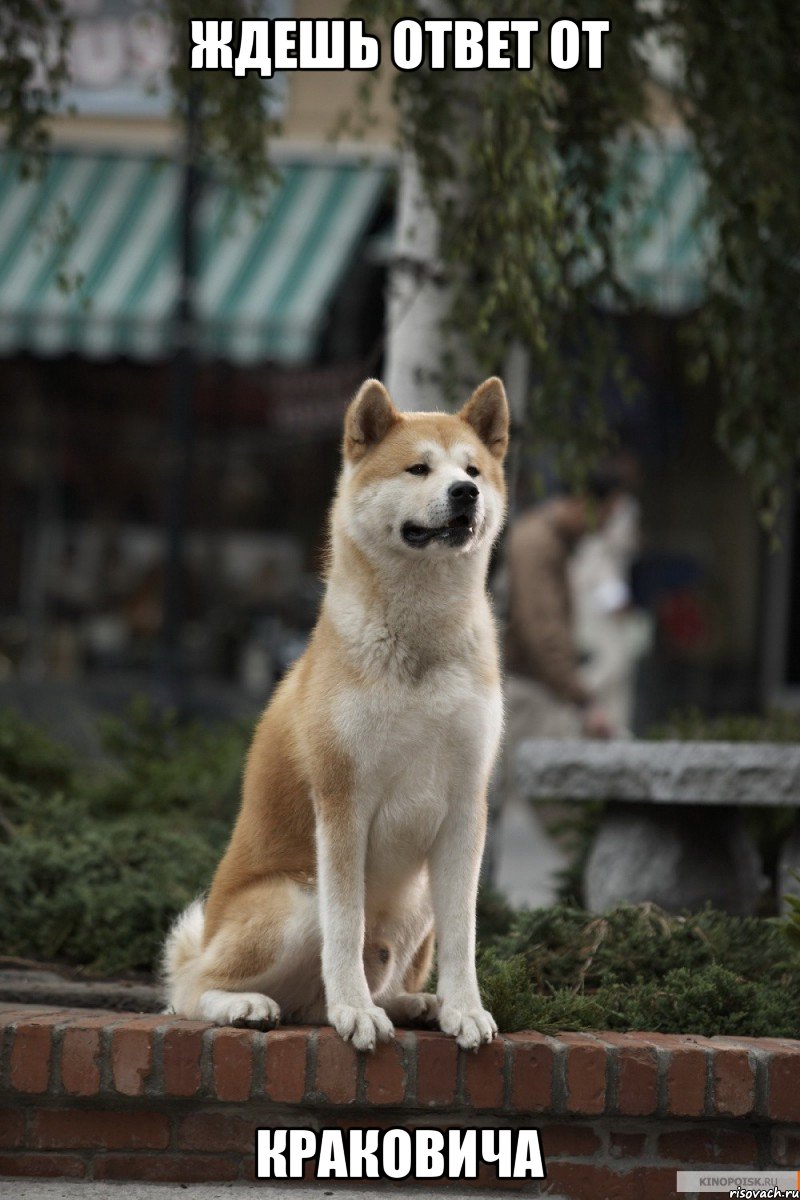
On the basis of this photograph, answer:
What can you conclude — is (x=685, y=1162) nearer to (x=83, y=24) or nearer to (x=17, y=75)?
(x=17, y=75)

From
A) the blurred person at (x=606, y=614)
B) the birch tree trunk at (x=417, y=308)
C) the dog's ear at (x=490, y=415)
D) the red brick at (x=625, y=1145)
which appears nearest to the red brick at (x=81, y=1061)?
the red brick at (x=625, y=1145)

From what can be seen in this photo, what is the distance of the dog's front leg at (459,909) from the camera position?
340cm

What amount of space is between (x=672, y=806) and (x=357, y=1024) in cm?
251

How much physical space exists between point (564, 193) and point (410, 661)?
2305 mm

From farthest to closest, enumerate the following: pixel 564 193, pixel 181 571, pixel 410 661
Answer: pixel 181 571 → pixel 564 193 → pixel 410 661

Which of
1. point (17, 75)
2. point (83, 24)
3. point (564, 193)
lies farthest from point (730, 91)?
point (83, 24)

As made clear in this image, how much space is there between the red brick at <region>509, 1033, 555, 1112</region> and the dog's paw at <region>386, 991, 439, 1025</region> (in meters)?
0.25

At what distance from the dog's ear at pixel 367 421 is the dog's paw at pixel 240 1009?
Result: 1.24 meters

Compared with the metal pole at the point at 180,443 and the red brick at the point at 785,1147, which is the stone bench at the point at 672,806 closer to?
the red brick at the point at 785,1147

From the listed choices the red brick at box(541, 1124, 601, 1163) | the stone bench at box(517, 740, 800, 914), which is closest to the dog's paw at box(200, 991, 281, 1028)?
the red brick at box(541, 1124, 601, 1163)

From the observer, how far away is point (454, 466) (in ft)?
11.1

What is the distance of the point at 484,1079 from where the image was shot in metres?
3.43

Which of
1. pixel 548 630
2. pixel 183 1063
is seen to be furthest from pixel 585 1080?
pixel 548 630
